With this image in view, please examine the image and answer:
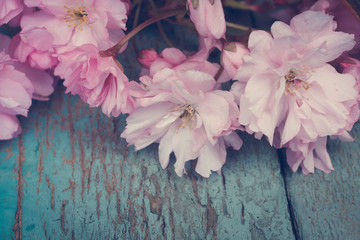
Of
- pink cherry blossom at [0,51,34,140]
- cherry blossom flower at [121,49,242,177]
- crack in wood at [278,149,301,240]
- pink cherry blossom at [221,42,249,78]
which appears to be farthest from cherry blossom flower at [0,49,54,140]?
crack in wood at [278,149,301,240]

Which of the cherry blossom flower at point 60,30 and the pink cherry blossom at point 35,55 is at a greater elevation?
the cherry blossom flower at point 60,30

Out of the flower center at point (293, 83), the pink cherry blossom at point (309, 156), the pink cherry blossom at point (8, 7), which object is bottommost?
the pink cherry blossom at point (309, 156)

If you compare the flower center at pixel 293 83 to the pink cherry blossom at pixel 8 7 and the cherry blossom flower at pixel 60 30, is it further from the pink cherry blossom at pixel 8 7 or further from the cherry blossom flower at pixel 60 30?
the pink cherry blossom at pixel 8 7

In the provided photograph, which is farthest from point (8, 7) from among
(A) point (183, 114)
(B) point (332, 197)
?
(B) point (332, 197)

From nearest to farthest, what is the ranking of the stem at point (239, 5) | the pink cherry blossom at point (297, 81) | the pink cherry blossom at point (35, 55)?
the pink cherry blossom at point (297, 81)
the pink cherry blossom at point (35, 55)
the stem at point (239, 5)

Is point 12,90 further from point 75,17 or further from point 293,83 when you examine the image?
point 293,83

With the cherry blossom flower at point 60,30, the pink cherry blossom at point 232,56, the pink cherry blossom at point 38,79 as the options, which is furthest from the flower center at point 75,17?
the pink cherry blossom at point 232,56

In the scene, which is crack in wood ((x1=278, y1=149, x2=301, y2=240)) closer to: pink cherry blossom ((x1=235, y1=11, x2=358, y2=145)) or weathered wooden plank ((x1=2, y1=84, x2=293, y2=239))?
weathered wooden plank ((x1=2, y1=84, x2=293, y2=239))
